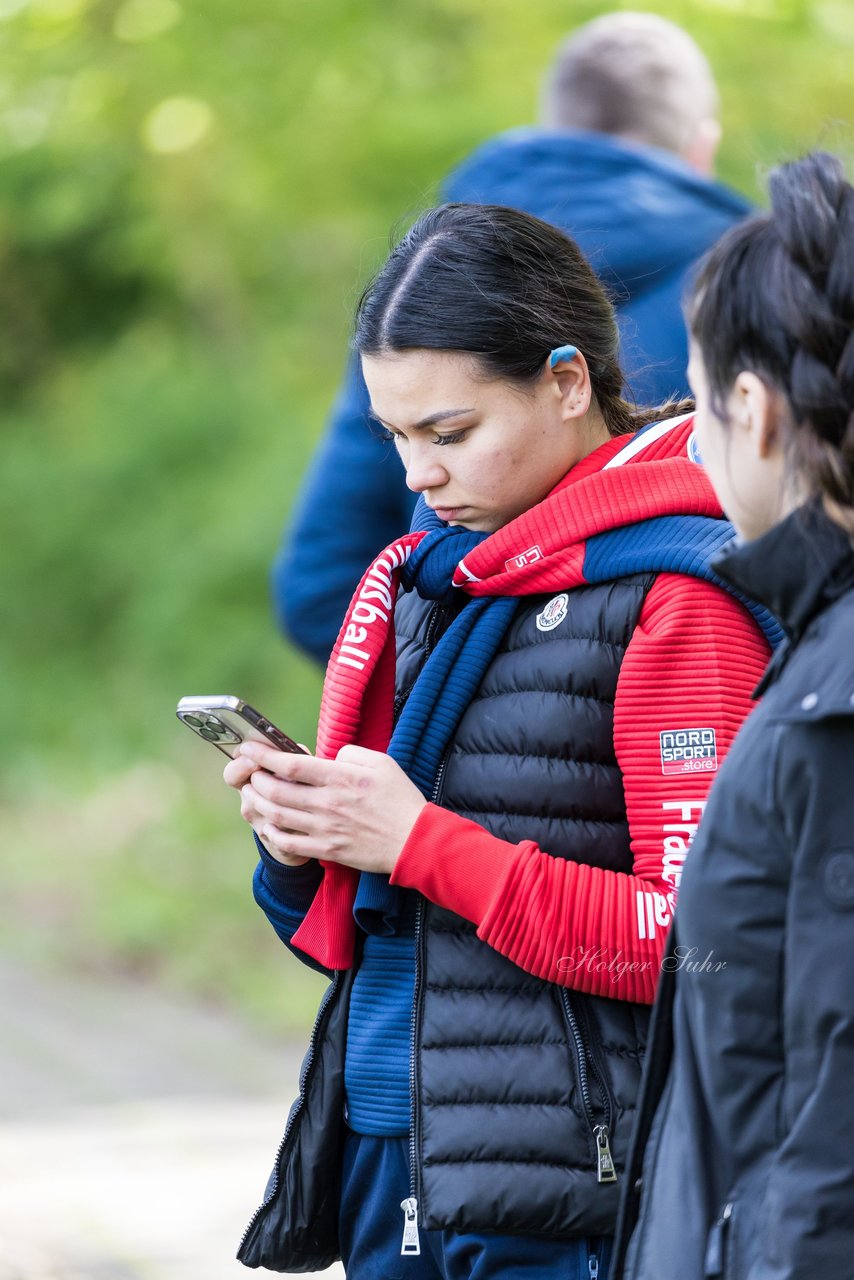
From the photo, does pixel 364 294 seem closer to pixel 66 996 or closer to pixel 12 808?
pixel 66 996

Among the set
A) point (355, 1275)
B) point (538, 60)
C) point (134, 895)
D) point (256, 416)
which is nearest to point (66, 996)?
point (134, 895)

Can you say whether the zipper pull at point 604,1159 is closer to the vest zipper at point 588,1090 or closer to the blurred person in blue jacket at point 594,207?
the vest zipper at point 588,1090

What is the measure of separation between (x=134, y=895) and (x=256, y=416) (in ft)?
7.31

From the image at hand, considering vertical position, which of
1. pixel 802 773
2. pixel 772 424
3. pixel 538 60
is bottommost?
pixel 802 773

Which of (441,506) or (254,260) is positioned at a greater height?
(254,260)

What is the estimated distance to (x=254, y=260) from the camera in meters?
7.39

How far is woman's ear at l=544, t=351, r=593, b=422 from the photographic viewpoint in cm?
210

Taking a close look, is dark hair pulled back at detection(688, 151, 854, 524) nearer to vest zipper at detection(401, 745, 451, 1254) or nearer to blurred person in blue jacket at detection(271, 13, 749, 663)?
vest zipper at detection(401, 745, 451, 1254)

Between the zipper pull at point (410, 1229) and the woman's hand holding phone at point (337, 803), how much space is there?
41 centimetres

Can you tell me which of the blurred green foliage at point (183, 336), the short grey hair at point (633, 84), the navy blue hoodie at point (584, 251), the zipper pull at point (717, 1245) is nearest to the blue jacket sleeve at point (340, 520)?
the navy blue hoodie at point (584, 251)

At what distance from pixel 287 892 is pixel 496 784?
38 cm

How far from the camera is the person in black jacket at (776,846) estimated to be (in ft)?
4.74

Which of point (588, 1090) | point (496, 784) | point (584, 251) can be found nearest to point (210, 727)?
point (496, 784)

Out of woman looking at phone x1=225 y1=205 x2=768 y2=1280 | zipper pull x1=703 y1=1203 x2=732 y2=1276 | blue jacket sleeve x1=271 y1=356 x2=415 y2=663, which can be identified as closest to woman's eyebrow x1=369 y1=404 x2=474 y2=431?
woman looking at phone x1=225 y1=205 x2=768 y2=1280
